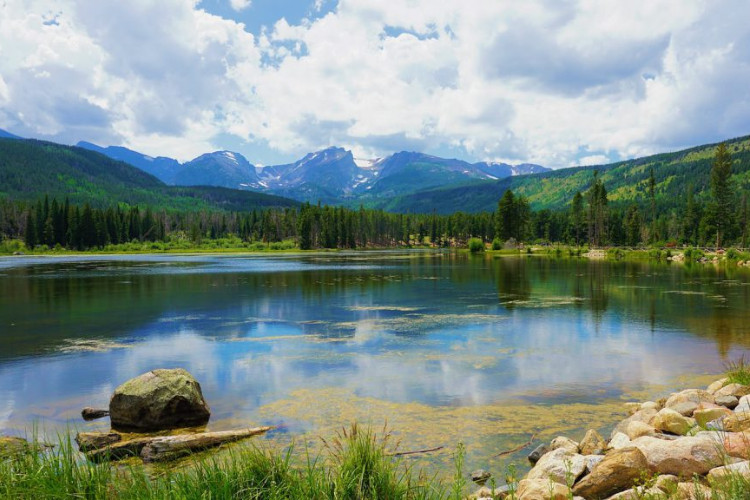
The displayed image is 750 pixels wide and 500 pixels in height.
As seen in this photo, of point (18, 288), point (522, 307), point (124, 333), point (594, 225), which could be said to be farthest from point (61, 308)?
point (594, 225)

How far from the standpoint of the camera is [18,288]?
49.4 m

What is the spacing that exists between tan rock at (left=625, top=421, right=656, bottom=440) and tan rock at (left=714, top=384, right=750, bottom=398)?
13.5 ft

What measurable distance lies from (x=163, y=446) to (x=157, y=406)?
2.40 m

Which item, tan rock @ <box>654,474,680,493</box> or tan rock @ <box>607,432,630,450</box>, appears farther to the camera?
tan rock @ <box>607,432,630,450</box>

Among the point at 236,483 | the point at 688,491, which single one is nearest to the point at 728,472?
the point at 688,491

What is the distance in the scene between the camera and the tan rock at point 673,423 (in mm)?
11391

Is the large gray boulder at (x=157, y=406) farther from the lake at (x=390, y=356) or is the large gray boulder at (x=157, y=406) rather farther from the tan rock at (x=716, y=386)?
the tan rock at (x=716, y=386)

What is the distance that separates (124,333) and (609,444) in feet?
82.1

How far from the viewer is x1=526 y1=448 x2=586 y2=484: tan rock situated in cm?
904

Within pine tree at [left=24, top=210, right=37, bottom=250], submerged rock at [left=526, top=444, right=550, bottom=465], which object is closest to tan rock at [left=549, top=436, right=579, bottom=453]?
submerged rock at [left=526, top=444, right=550, bottom=465]

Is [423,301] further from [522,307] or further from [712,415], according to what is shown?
[712,415]

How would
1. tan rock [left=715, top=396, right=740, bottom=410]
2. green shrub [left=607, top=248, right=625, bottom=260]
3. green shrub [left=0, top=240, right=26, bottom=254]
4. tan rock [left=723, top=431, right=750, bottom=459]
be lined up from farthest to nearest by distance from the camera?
green shrub [left=0, top=240, right=26, bottom=254] < green shrub [left=607, top=248, right=625, bottom=260] < tan rock [left=715, top=396, right=740, bottom=410] < tan rock [left=723, top=431, right=750, bottom=459]

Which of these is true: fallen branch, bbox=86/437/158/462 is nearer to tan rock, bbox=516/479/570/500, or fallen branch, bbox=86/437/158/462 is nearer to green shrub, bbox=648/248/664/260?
tan rock, bbox=516/479/570/500

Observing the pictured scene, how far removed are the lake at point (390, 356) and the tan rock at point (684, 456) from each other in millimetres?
3065
